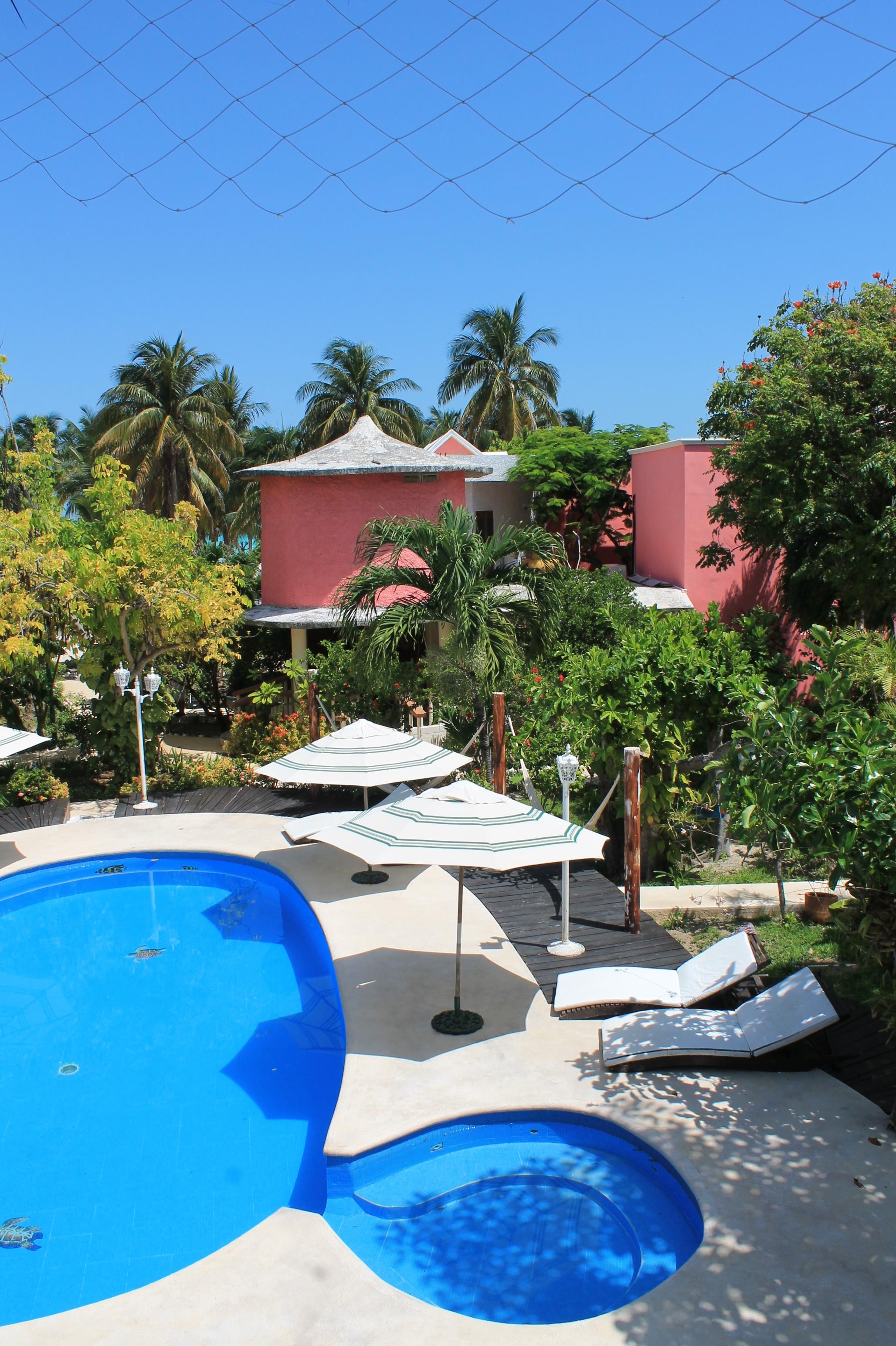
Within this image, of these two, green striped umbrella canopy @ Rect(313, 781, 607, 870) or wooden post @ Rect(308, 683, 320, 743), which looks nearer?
green striped umbrella canopy @ Rect(313, 781, 607, 870)

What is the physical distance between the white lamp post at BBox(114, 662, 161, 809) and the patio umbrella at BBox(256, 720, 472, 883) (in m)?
3.96

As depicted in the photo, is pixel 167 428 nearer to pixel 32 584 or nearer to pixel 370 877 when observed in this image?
pixel 32 584

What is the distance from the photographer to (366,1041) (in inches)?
310

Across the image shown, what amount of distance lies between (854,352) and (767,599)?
6868 mm

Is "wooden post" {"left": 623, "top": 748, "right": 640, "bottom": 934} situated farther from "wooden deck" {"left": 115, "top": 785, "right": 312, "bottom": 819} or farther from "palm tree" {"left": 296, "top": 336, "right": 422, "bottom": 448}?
"palm tree" {"left": 296, "top": 336, "right": 422, "bottom": 448}

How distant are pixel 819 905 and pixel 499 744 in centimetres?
460

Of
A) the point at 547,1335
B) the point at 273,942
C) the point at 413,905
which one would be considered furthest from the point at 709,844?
the point at 547,1335

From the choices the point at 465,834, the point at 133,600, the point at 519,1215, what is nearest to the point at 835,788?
the point at 465,834

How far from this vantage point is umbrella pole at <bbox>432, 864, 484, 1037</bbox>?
794 cm

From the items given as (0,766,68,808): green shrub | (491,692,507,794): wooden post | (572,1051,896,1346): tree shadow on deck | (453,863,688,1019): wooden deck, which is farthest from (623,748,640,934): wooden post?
(0,766,68,808): green shrub

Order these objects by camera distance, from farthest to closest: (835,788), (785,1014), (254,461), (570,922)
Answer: (254,461) < (570,922) < (785,1014) < (835,788)

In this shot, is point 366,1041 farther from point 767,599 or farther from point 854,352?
point 767,599

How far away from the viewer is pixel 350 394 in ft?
139

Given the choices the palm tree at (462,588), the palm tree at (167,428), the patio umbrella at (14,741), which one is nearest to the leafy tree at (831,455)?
the palm tree at (462,588)
